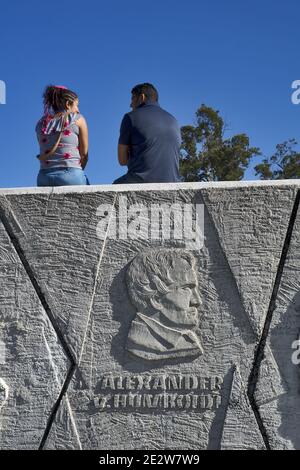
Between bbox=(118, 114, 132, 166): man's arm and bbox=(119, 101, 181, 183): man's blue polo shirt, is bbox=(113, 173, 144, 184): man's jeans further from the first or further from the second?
bbox=(118, 114, 132, 166): man's arm

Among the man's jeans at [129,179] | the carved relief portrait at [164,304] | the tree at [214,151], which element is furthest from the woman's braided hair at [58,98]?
the tree at [214,151]

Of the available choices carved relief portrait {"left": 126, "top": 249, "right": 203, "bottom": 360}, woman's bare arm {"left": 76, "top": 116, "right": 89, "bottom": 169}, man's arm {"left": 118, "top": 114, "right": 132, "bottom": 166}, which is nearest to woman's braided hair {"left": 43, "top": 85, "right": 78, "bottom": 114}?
woman's bare arm {"left": 76, "top": 116, "right": 89, "bottom": 169}

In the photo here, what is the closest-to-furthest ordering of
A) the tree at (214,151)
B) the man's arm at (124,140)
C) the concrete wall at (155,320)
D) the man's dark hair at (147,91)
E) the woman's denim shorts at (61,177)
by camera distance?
the concrete wall at (155,320) → the woman's denim shorts at (61,177) → the man's arm at (124,140) → the man's dark hair at (147,91) → the tree at (214,151)

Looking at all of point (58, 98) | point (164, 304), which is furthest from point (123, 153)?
point (164, 304)

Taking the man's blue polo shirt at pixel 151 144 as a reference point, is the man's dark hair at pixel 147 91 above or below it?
above

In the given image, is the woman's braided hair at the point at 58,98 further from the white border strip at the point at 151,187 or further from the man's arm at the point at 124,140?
the white border strip at the point at 151,187

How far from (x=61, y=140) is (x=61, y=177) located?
0.77 feet

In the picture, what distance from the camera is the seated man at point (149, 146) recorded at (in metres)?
3.62

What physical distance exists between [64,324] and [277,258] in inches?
42.0

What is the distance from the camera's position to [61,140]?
3.66 metres

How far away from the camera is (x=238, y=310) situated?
2.96 metres

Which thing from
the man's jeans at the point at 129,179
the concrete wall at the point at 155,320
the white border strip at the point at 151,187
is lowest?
the concrete wall at the point at 155,320
